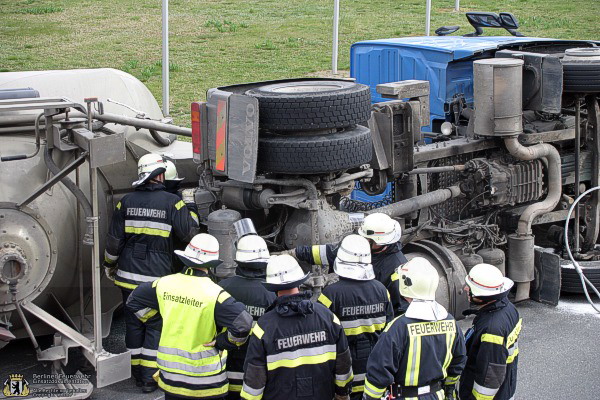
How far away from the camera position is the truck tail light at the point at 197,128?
722 centimetres

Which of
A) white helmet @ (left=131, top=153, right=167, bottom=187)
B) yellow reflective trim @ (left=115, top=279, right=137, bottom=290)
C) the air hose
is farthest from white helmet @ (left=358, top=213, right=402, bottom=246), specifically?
the air hose

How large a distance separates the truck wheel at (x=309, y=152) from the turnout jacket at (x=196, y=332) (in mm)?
1377

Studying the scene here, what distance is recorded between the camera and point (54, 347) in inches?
270

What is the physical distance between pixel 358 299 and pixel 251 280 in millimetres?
684

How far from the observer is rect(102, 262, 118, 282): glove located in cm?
743

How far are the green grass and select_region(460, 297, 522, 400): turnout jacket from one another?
355 inches

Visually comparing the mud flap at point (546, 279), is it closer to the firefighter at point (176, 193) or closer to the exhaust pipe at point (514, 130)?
the exhaust pipe at point (514, 130)

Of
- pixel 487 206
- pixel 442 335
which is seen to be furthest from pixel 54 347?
pixel 487 206

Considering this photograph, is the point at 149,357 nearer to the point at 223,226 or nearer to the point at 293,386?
the point at 223,226

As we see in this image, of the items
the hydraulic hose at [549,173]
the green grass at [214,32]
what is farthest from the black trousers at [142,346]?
the green grass at [214,32]

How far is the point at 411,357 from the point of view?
5258mm

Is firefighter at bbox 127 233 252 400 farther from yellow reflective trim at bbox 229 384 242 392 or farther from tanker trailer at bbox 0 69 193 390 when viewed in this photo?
tanker trailer at bbox 0 69 193 390

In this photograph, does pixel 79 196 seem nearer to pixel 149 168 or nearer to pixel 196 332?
pixel 149 168

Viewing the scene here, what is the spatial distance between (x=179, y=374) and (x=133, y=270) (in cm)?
163
